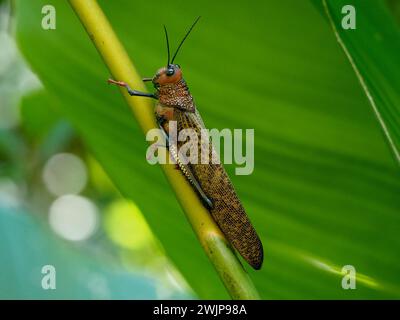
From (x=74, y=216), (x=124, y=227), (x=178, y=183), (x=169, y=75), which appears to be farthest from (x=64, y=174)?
(x=178, y=183)

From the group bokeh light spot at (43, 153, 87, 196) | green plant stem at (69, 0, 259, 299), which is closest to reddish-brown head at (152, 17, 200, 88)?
green plant stem at (69, 0, 259, 299)

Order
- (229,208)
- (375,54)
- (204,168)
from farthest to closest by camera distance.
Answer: (204,168) < (229,208) < (375,54)

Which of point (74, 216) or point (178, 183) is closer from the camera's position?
point (178, 183)

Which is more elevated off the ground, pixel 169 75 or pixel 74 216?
pixel 74 216

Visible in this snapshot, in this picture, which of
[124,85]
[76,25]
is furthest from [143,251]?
[124,85]

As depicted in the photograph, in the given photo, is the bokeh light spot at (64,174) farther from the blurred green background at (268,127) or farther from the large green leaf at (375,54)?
the large green leaf at (375,54)

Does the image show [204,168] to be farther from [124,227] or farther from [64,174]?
[124,227]

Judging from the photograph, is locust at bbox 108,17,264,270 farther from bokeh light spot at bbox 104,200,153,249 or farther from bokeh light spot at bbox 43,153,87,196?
Result: bokeh light spot at bbox 104,200,153,249

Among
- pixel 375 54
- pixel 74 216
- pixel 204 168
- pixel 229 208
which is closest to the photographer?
pixel 375 54
